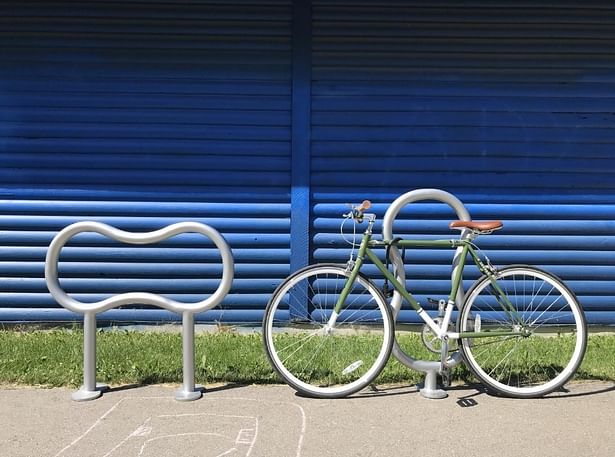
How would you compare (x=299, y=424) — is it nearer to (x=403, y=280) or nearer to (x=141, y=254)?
(x=403, y=280)

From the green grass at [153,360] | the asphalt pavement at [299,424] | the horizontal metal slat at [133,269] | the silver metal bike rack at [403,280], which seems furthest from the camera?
the horizontal metal slat at [133,269]

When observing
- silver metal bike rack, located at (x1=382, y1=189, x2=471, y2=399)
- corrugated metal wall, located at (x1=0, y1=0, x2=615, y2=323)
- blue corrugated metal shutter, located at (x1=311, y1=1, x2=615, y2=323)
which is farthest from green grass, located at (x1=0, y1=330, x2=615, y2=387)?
blue corrugated metal shutter, located at (x1=311, y1=1, x2=615, y2=323)

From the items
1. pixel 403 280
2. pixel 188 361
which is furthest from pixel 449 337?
pixel 188 361

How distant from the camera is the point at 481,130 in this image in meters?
6.05

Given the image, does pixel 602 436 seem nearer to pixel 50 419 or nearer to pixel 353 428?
pixel 353 428

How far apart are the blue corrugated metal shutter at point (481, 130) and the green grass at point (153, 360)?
3.28 feet

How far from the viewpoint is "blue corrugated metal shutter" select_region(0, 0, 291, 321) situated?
19.7ft

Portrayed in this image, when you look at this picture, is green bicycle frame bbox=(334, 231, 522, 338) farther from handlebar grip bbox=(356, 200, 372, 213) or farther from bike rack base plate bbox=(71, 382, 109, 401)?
bike rack base plate bbox=(71, 382, 109, 401)

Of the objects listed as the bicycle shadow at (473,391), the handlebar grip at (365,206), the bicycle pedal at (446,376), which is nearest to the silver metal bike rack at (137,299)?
the bicycle shadow at (473,391)

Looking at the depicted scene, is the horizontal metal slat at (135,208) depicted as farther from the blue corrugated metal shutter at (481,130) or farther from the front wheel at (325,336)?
the front wheel at (325,336)

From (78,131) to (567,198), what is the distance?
179 inches

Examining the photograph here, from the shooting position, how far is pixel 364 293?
18.6 feet

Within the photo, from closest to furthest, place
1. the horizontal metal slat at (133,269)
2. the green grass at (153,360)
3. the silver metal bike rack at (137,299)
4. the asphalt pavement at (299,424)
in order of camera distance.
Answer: the asphalt pavement at (299,424)
the silver metal bike rack at (137,299)
the green grass at (153,360)
the horizontal metal slat at (133,269)

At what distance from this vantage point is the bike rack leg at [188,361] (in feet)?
13.9
